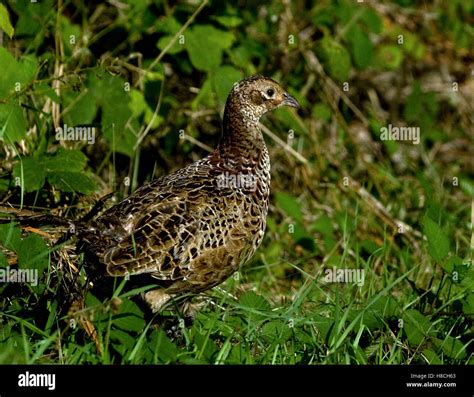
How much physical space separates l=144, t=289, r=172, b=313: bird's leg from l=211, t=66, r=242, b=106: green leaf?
6.54 feet

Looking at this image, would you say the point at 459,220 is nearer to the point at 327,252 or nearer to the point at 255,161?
the point at 327,252

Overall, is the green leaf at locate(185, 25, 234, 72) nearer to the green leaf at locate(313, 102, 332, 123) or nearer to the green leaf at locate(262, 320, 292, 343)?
the green leaf at locate(313, 102, 332, 123)

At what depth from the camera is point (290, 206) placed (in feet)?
22.6

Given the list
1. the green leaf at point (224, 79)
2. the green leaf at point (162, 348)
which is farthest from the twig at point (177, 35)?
the green leaf at point (162, 348)

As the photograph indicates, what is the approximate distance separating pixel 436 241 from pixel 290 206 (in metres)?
1.87

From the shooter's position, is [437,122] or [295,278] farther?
[437,122]

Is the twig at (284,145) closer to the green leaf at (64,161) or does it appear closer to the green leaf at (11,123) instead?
the green leaf at (64,161)

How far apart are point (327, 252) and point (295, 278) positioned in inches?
11.0

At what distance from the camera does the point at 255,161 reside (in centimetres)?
544

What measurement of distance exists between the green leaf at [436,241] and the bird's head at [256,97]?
3.61 feet

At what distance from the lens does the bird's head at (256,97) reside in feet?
18.2

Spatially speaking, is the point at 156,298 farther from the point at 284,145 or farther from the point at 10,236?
the point at 284,145
